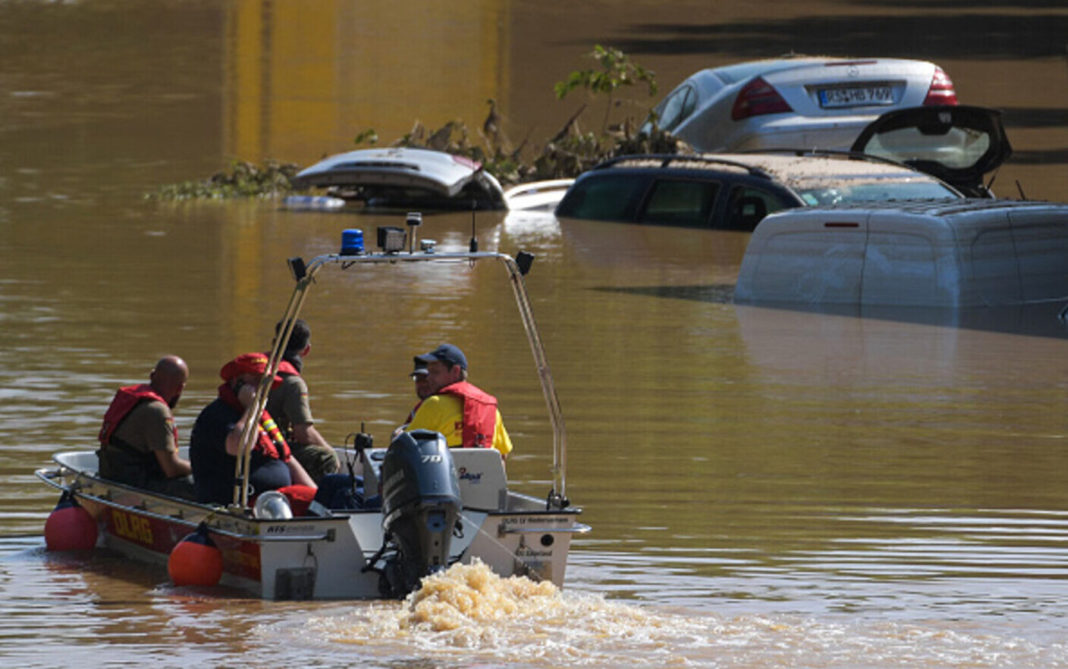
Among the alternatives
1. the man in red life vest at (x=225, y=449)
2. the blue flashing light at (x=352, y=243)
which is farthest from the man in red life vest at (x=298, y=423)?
the blue flashing light at (x=352, y=243)

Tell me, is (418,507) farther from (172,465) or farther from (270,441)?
(172,465)

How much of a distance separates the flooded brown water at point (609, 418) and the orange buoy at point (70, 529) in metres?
0.14

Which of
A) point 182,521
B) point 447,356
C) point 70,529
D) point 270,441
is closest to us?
point 182,521

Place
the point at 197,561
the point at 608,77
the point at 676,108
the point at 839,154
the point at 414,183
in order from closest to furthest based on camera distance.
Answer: the point at 197,561, the point at 839,154, the point at 414,183, the point at 676,108, the point at 608,77

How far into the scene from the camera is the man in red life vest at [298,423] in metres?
12.0

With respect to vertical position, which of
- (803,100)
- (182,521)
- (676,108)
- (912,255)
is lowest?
(182,521)

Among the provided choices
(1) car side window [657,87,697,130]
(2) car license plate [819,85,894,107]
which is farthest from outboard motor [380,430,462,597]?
(1) car side window [657,87,697,130]

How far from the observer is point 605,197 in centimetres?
2838

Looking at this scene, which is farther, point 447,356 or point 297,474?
point 297,474

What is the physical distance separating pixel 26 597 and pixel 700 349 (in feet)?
29.8

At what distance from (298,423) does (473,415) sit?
1.15 meters

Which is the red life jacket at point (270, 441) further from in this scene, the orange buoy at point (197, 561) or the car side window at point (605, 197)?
the car side window at point (605, 197)

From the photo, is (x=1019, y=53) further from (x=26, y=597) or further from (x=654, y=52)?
(x=26, y=597)

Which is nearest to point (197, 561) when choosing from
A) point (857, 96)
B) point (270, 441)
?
point (270, 441)
